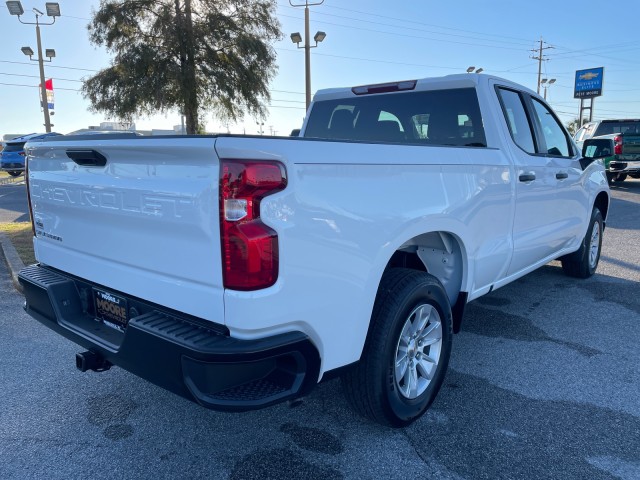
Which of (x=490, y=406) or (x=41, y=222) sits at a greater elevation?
(x=41, y=222)

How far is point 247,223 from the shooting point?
74.0 inches

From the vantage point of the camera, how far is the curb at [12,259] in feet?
17.9

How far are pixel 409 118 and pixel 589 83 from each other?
6508 centimetres

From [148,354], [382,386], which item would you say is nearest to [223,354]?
[148,354]

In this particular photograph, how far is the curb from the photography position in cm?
545

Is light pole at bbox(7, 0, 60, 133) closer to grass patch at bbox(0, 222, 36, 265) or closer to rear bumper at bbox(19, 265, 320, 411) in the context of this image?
grass patch at bbox(0, 222, 36, 265)

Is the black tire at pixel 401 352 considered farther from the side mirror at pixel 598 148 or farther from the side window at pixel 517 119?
the side mirror at pixel 598 148

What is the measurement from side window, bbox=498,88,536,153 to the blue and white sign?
2410 inches

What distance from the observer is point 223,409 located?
6.41 ft

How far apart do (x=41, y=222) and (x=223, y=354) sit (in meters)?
1.76

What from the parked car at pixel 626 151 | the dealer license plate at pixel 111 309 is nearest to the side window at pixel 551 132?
the dealer license plate at pixel 111 309

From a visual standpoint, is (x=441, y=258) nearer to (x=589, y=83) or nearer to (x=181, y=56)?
(x=181, y=56)

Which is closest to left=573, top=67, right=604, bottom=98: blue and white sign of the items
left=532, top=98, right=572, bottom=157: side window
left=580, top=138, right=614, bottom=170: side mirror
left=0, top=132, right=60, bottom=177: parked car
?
left=0, top=132, right=60, bottom=177: parked car

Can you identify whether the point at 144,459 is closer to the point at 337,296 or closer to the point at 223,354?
the point at 223,354
